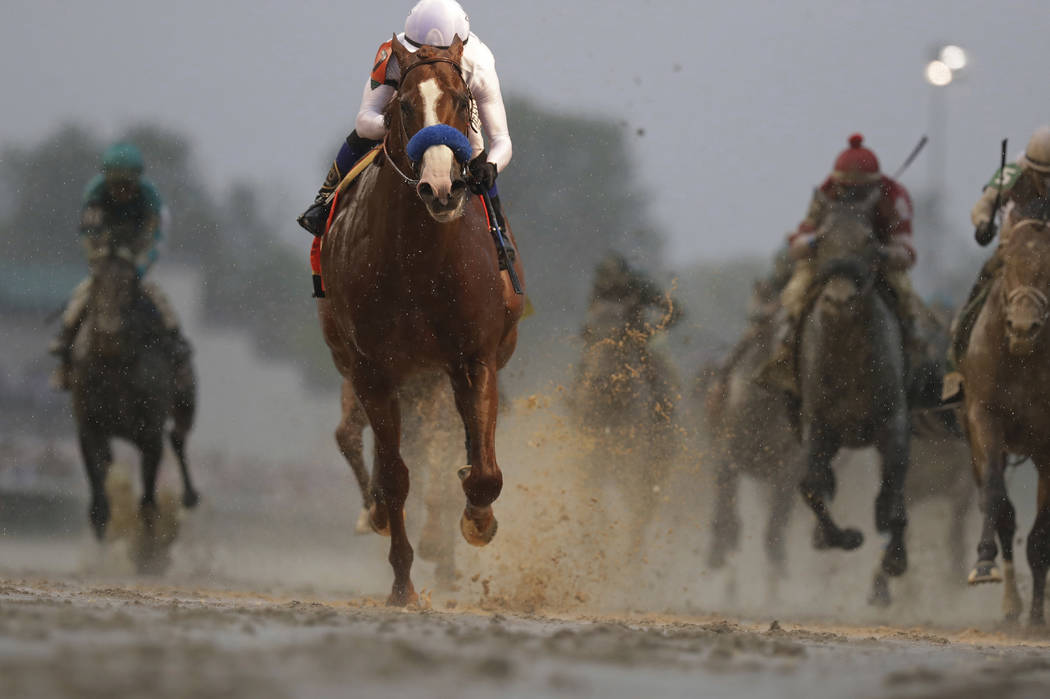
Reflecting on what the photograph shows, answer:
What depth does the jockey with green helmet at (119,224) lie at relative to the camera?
11141 mm

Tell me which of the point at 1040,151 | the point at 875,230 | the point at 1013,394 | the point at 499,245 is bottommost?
the point at 1013,394

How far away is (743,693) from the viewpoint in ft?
10.4

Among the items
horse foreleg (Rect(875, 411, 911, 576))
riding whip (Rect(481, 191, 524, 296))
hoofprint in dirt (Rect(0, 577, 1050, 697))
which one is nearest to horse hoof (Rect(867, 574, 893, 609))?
horse foreleg (Rect(875, 411, 911, 576))

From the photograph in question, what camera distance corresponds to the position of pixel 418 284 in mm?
6215

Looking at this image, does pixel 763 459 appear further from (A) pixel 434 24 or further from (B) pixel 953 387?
(A) pixel 434 24

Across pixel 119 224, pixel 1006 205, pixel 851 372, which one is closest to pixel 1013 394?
pixel 1006 205

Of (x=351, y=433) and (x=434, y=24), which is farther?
(x=351, y=433)

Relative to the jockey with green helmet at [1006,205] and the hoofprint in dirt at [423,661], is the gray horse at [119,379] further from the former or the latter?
the hoofprint in dirt at [423,661]

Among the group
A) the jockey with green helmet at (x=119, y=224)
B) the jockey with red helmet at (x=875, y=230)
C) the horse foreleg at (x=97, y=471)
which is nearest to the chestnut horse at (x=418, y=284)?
the jockey with red helmet at (x=875, y=230)

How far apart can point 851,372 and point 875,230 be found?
1065mm

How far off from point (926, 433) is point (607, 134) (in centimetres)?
615

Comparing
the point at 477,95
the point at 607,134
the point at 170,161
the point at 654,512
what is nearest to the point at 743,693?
the point at 477,95

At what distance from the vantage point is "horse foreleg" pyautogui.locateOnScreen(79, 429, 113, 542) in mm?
11031

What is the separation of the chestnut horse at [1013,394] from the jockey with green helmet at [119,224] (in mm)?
6254
